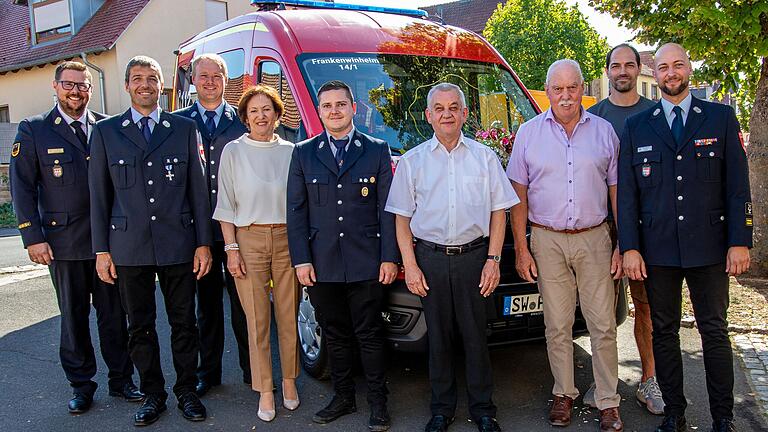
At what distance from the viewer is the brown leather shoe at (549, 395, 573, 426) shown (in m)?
4.14

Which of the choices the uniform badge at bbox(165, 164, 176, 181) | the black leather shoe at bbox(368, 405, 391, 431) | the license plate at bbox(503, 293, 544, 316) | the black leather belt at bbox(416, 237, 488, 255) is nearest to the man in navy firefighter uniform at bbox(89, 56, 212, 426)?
the uniform badge at bbox(165, 164, 176, 181)

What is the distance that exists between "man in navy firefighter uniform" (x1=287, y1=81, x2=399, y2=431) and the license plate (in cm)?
76

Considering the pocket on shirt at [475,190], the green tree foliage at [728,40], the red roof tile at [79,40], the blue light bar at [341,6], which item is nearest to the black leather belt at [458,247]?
the pocket on shirt at [475,190]

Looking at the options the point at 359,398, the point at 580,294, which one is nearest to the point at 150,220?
the point at 359,398

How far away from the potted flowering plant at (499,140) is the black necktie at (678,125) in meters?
1.10

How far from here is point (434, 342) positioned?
409cm

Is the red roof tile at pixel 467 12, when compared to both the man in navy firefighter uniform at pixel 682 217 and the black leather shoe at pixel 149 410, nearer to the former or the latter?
the man in navy firefighter uniform at pixel 682 217

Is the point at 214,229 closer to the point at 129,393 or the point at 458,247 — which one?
Result: the point at 129,393

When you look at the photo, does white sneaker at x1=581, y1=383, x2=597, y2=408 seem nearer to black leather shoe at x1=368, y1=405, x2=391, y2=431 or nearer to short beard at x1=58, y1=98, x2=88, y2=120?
black leather shoe at x1=368, y1=405, x2=391, y2=431

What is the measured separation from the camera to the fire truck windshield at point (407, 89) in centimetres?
496

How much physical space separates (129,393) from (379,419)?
1780 mm

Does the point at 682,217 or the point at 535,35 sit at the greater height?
the point at 535,35

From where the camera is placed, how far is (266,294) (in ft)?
14.7

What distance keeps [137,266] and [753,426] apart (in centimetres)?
375
